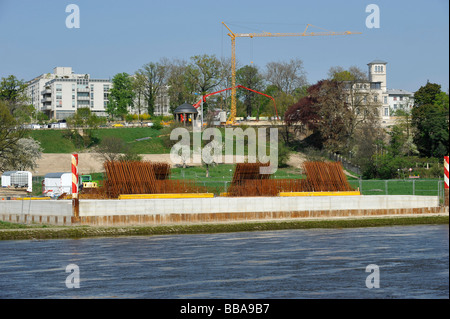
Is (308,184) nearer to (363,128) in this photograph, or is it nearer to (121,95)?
(363,128)

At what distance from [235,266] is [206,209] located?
1117cm

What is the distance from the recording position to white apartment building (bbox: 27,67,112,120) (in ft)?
462

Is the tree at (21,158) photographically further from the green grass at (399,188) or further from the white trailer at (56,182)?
the green grass at (399,188)

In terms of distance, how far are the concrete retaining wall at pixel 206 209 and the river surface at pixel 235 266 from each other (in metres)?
2.93

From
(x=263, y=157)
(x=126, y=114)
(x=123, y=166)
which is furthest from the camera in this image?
(x=126, y=114)

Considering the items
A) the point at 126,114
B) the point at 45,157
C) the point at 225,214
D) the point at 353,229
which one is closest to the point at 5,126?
the point at 45,157

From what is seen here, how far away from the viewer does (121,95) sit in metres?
117

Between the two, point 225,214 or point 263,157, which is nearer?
point 225,214

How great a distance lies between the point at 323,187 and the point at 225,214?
6767mm

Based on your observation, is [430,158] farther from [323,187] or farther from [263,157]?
[323,187]

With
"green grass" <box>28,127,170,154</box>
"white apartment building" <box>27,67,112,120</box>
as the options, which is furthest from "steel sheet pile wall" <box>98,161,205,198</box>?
"white apartment building" <box>27,67,112,120</box>

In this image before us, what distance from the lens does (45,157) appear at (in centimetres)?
7462
